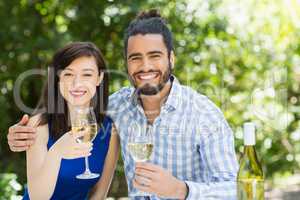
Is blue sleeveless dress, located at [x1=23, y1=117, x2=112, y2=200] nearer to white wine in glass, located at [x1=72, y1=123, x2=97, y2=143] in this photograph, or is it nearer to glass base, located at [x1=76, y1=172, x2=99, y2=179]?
glass base, located at [x1=76, y1=172, x2=99, y2=179]

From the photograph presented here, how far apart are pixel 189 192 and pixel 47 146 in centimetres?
86

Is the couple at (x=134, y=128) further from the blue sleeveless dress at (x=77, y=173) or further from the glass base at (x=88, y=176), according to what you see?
the glass base at (x=88, y=176)

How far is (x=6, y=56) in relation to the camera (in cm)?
432

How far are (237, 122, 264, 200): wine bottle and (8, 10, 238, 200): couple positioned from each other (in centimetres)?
19

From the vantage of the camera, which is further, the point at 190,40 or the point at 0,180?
the point at 190,40

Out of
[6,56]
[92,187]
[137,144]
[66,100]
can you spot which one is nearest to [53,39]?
[6,56]

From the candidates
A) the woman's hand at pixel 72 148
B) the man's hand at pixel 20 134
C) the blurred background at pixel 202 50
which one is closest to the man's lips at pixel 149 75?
the woman's hand at pixel 72 148

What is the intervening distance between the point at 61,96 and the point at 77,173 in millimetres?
389

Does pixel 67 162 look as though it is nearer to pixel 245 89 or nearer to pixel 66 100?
pixel 66 100

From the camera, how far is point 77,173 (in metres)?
2.51

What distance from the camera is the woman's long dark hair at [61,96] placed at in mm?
A: 2539

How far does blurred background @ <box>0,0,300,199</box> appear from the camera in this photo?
4.25m

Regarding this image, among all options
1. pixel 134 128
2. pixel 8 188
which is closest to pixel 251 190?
pixel 134 128

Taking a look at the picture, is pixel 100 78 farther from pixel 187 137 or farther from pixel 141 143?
pixel 141 143
